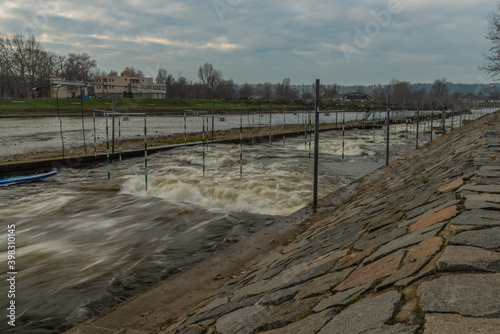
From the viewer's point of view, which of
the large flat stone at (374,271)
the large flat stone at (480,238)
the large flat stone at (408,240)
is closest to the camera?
the large flat stone at (480,238)

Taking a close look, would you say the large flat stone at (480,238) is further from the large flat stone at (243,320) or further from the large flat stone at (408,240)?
the large flat stone at (243,320)

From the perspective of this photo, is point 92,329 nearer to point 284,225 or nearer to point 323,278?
point 323,278

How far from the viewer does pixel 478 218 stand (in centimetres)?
343

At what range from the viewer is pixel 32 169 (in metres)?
16.0

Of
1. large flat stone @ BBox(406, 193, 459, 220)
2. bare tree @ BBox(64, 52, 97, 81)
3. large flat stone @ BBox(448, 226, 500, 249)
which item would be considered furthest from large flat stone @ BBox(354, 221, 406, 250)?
bare tree @ BBox(64, 52, 97, 81)

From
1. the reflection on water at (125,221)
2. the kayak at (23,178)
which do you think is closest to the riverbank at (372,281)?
the reflection on water at (125,221)

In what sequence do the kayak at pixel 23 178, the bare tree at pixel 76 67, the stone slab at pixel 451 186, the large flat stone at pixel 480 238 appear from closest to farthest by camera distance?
1. the large flat stone at pixel 480 238
2. the stone slab at pixel 451 186
3. the kayak at pixel 23 178
4. the bare tree at pixel 76 67

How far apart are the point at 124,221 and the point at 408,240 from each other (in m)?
8.23

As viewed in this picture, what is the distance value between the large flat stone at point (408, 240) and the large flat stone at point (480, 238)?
1.00 ft

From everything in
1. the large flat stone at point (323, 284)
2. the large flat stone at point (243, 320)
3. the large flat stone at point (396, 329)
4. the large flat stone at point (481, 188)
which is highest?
the large flat stone at point (481, 188)

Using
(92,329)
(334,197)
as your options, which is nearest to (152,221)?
(334,197)

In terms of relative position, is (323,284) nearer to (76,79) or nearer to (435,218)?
(435,218)

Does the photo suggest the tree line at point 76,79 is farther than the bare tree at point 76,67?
No

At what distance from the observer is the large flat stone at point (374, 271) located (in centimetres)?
301
